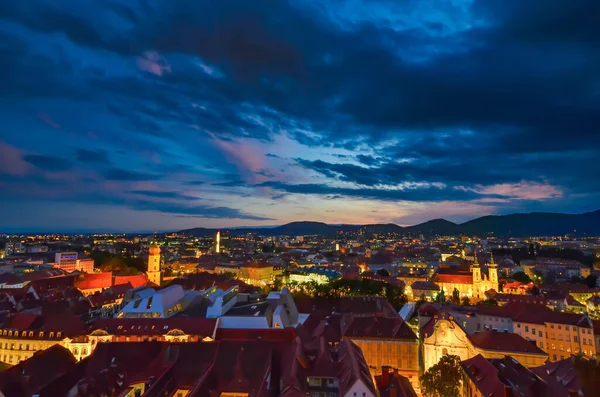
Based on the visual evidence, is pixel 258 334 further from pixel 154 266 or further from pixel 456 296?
pixel 456 296

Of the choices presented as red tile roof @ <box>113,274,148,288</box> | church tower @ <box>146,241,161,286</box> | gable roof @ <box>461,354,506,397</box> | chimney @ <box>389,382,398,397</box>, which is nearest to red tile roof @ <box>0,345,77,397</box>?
chimney @ <box>389,382,398,397</box>

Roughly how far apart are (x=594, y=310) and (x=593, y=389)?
54.4 meters

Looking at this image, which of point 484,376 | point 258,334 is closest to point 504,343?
point 484,376

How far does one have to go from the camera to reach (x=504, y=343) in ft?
143

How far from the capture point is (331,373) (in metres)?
31.7

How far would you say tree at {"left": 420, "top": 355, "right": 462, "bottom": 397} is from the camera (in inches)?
1233

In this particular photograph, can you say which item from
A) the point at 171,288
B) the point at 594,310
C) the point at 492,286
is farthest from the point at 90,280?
the point at 594,310

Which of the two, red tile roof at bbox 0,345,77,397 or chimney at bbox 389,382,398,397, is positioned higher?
red tile roof at bbox 0,345,77,397

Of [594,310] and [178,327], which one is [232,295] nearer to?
[178,327]

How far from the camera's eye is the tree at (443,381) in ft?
103

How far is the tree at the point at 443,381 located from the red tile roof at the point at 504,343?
1295cm

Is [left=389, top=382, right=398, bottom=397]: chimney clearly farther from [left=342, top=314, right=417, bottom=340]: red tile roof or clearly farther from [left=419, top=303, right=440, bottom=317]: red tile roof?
[left=419, top=303, right=440, bottom=317]: red tile roof

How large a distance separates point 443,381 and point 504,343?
1675 centimetres

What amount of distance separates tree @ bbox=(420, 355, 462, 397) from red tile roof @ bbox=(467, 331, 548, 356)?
12.9 metres
